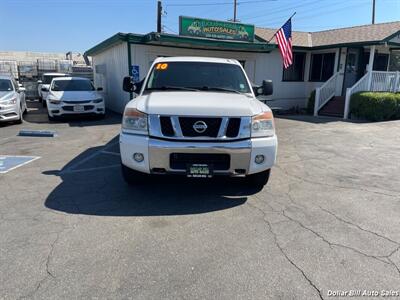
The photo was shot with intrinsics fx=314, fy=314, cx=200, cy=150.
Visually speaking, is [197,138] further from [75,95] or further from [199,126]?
[75,95]

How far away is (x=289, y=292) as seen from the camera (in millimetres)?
2504

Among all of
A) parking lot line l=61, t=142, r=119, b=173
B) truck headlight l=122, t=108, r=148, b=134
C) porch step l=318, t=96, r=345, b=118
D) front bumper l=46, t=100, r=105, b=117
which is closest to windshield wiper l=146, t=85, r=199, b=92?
truck headlight l=122, t=108, r=148, b=134

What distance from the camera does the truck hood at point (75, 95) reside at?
456 inches

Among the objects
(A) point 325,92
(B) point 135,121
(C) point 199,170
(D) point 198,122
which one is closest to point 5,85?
(B) point 135,121

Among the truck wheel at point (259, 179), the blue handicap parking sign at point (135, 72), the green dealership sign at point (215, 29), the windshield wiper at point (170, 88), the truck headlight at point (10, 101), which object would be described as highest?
the green dealership sign at point (215, 29)

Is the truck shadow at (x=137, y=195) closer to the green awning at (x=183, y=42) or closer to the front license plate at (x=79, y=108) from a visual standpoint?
the front license plate at (x=79, y=108)

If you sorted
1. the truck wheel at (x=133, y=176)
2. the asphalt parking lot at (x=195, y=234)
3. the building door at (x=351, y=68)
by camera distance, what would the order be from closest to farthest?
the asphalt parking lot at (x=195, y=234) → the truck wheel at (x=133, y=176) → the building door at (x=351, y=68)

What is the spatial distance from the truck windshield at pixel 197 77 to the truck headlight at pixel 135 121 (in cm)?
121

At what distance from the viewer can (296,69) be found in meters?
17.8

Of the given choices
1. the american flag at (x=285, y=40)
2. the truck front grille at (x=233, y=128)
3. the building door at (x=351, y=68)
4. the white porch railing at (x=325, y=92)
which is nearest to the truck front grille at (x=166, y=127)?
the truck front grille at (x=233, y=128)

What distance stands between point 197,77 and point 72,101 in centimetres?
779

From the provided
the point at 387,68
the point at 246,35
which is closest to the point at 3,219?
the point at 246,35

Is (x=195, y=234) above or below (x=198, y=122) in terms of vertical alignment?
below

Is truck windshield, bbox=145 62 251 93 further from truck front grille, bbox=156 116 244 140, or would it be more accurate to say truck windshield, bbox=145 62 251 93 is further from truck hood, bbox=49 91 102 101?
truck hood, bbox=49 91 102 101
